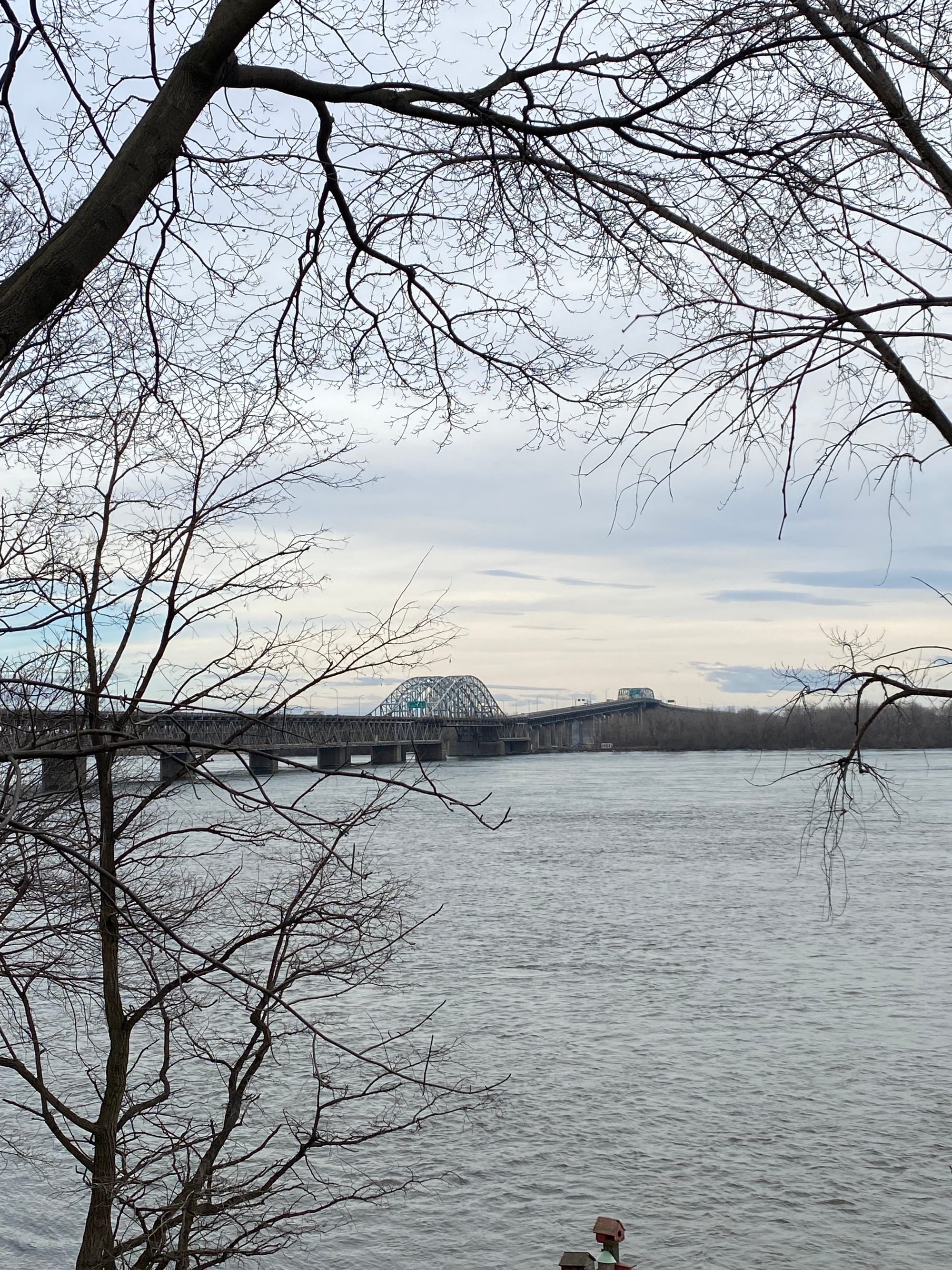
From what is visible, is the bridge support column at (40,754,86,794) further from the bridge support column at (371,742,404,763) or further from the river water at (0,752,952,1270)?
the bridge support column at (371,742,404,763)

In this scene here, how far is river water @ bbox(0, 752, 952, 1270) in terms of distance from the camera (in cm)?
1070

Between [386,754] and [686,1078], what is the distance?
86359mm

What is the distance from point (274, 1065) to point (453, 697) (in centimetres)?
12851

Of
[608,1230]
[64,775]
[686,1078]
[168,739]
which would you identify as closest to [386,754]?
[686,1078]

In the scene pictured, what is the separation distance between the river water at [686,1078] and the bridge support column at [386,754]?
64853 millimetres

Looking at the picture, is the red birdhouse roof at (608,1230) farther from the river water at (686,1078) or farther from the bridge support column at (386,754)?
the bridge support column at (386,754)

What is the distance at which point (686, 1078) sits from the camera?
14.8 m

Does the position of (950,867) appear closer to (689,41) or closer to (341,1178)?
(341,1178)

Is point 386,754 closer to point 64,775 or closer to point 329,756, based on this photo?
point 329,756

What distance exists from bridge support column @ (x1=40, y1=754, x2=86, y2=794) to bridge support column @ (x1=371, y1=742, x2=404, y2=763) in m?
90.8

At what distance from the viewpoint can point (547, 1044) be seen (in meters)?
16.2

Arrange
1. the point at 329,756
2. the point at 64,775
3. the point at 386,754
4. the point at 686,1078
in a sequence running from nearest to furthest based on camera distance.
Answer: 1. the point at 64,775
2. the point at 686,1078
3. the point at 329,756
4. the point at 386,754

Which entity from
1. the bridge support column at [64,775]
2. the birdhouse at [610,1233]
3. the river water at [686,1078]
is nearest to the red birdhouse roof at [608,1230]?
the birdhouse at [610,1233]

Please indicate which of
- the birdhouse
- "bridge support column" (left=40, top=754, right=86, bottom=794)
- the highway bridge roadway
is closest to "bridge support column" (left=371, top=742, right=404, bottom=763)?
the highway bridge roadway
